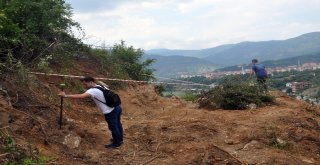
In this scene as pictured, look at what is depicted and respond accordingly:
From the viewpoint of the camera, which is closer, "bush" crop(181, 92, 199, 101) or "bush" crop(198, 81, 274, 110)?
"bush" crop(198, 81, 274, 110)

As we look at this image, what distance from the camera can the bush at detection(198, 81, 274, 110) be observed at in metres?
11.1

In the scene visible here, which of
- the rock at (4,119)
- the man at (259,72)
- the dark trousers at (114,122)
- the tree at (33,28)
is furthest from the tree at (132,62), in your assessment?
the rock at (4,119)

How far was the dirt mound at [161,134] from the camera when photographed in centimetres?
672

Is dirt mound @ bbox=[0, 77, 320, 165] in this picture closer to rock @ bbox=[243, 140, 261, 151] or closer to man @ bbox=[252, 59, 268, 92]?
rock @ bbox=[243, 140, 261, 151]

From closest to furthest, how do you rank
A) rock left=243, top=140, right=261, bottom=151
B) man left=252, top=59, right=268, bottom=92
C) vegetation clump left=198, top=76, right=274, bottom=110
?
rock left=243, top=140, right=261, bottom=151 → vegetation clump left=198, top=76, right=274, bottom=110 → man left=252, top=59, right=268, bottom=92

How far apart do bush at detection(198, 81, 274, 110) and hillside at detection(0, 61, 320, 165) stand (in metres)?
0.66

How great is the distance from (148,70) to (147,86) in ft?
10.2

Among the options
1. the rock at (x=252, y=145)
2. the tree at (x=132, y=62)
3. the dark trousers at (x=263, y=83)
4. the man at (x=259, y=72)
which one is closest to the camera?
the rock at (x=252, y=145)

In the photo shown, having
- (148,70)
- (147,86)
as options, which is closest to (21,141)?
(147,86)

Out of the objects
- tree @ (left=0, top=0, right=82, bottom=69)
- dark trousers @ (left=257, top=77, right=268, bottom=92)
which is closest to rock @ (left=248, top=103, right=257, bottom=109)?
dark trousers @ (left=257, top=77, right=268, bottom=92)

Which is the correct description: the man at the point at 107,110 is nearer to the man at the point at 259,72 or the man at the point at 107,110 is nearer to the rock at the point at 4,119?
the rock at the point at 4,119

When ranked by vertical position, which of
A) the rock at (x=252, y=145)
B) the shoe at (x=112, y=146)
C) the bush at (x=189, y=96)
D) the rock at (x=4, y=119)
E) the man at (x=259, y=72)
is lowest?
the rock at (x=252, y=145)

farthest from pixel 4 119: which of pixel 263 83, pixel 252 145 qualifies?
pixel 263 83

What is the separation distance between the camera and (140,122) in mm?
9391
